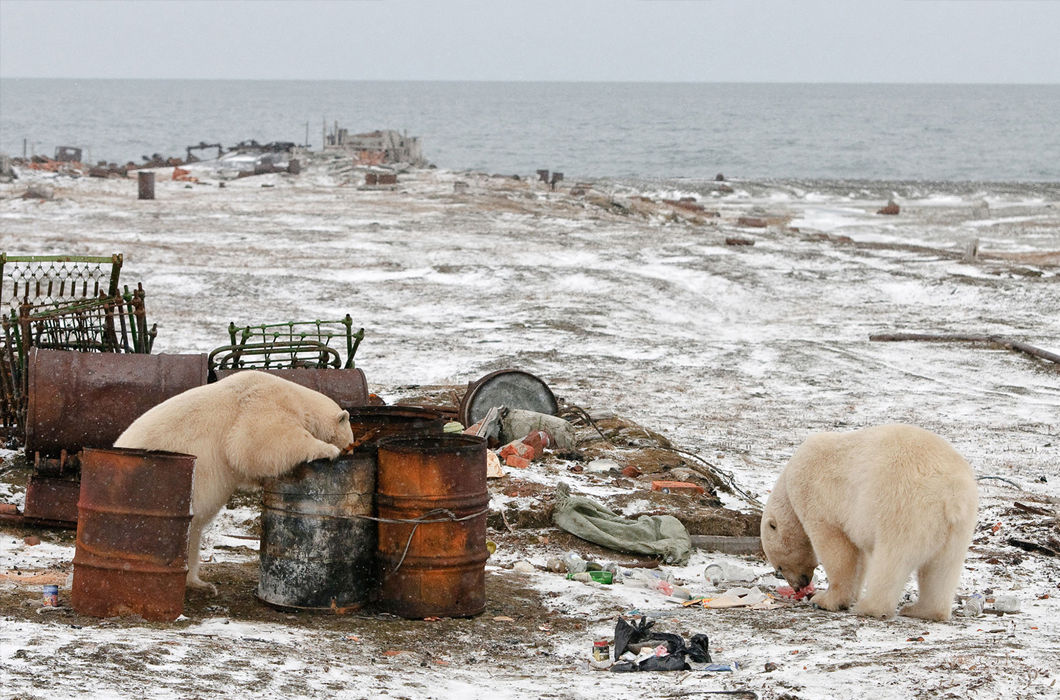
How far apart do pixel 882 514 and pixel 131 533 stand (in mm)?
4335

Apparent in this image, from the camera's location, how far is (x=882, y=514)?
7602 millimetres

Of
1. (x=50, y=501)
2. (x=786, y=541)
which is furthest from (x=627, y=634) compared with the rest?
(x=50, y=501)

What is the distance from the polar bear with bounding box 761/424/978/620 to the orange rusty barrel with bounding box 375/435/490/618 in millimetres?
2152

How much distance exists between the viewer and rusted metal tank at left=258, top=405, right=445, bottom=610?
7.53m

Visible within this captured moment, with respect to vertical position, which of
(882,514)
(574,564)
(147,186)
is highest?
(147,186)

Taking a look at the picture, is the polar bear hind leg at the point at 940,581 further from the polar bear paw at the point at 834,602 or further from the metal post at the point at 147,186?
the metal post at the point at 147,186

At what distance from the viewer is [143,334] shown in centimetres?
1077

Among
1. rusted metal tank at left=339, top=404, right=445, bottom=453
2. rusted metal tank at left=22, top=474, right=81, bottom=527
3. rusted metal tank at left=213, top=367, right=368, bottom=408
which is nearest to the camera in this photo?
rusted metal tank at left=339, top=404, right=445, bottom=453

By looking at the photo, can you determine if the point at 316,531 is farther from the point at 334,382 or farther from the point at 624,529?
the point at 624,529

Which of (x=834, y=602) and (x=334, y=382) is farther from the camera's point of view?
(x=334, y=382)

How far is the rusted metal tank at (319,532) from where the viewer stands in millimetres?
7527

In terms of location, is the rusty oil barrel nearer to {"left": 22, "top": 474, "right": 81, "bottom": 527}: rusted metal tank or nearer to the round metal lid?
{"left": 22, "top": 474, "right": 81, "bottom": 527}: rusted metal tank

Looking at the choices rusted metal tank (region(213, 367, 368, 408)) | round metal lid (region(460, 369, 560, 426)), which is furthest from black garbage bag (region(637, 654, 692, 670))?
round metal lid (region(460, 369, 560, 426))

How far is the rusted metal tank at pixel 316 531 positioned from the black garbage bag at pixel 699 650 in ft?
6.96
